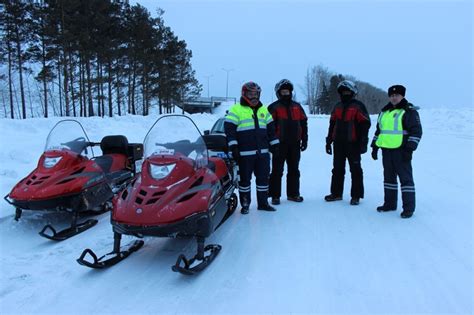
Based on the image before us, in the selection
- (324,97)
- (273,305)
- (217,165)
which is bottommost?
(273,305)

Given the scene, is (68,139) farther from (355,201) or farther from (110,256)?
(355,201)

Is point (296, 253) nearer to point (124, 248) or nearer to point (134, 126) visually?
point (124, 248)

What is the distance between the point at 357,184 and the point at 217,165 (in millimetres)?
2395

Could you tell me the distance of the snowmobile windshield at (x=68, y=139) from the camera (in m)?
5.26

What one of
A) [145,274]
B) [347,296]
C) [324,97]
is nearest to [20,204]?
[145,274]

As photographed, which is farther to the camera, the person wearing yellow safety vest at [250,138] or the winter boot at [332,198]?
the winter boot at [332,198]

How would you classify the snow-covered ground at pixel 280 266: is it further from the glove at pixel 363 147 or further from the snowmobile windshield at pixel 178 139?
the snowmobile windshield at pixel 178 139

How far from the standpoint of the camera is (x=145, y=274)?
353cm

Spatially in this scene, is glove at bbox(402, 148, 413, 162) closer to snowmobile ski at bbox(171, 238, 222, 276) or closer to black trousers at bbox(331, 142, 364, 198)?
black trousers at bbox(331, 142, 364, 198)

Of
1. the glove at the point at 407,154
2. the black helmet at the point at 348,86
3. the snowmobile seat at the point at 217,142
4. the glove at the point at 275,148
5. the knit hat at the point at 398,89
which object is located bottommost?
the glove at the point at 407,154

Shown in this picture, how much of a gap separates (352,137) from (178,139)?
287 centimetres

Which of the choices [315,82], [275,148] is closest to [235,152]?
[275,148]

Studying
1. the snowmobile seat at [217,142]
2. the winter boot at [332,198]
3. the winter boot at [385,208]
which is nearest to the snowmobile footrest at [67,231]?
the snowmobile seat at [217,142]

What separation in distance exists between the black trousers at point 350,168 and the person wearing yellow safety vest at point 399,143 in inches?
16.4
